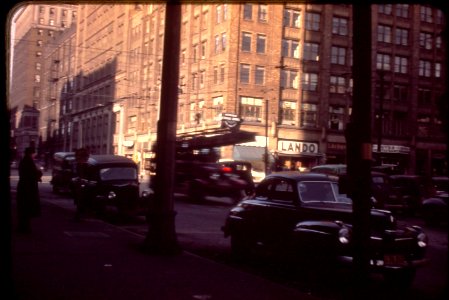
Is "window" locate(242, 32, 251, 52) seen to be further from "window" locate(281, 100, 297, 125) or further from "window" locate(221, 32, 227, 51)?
"window" locate(281, 100, 297, 125)

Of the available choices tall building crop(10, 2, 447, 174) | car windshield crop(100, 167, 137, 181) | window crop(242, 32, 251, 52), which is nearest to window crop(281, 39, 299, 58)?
tall building crop(10, 2, 447, 174)

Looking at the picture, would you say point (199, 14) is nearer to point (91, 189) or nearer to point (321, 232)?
point (91, 189)

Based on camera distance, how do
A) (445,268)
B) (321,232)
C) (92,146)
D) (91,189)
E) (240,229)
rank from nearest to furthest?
(445,268)
(321,232)
(240,229)
(91,189)
(92,146)

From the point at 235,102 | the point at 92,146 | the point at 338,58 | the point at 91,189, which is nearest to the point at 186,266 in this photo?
the point at 91,189

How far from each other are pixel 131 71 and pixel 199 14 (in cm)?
1255

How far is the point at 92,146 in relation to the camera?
155 ft

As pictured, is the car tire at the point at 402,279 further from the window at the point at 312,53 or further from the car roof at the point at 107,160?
A: the window at the point at 312,53

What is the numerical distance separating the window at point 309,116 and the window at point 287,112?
0.55 meters

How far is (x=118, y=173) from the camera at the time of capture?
18.1 metres

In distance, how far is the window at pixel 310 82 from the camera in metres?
23.3

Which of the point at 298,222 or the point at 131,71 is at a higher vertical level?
the point at 131,71

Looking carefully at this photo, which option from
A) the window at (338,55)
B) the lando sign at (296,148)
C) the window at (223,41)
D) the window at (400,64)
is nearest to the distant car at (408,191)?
the lando sign at (296,148)

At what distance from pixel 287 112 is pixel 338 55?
418 centimetres

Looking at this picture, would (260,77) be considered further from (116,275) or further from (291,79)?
(116,275)
